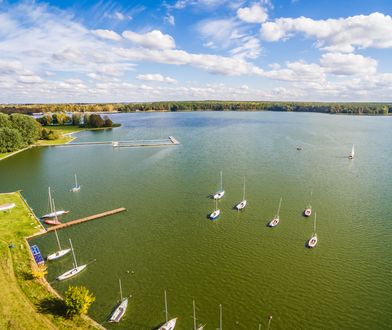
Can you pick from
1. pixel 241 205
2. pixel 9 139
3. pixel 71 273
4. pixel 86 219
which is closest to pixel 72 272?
pixel 71 273

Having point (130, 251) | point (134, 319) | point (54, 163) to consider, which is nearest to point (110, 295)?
point (134, 319)

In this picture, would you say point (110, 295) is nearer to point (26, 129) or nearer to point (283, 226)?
point (283, 226)

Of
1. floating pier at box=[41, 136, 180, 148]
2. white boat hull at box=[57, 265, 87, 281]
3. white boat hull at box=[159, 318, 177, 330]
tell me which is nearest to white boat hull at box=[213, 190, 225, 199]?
white boat hull at box=[57, 265, 87, 281]

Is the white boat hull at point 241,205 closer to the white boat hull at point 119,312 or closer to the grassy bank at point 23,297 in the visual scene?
the white boat hull at point 119,312

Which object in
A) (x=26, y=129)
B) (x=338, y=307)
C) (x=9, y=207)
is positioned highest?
(x=26, y=129)

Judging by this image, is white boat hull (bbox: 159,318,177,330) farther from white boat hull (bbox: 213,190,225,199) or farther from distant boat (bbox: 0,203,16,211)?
distant boat (bbox: 0,203,16,211)

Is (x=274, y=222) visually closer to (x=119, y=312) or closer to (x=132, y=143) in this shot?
(x=119, y=312)
